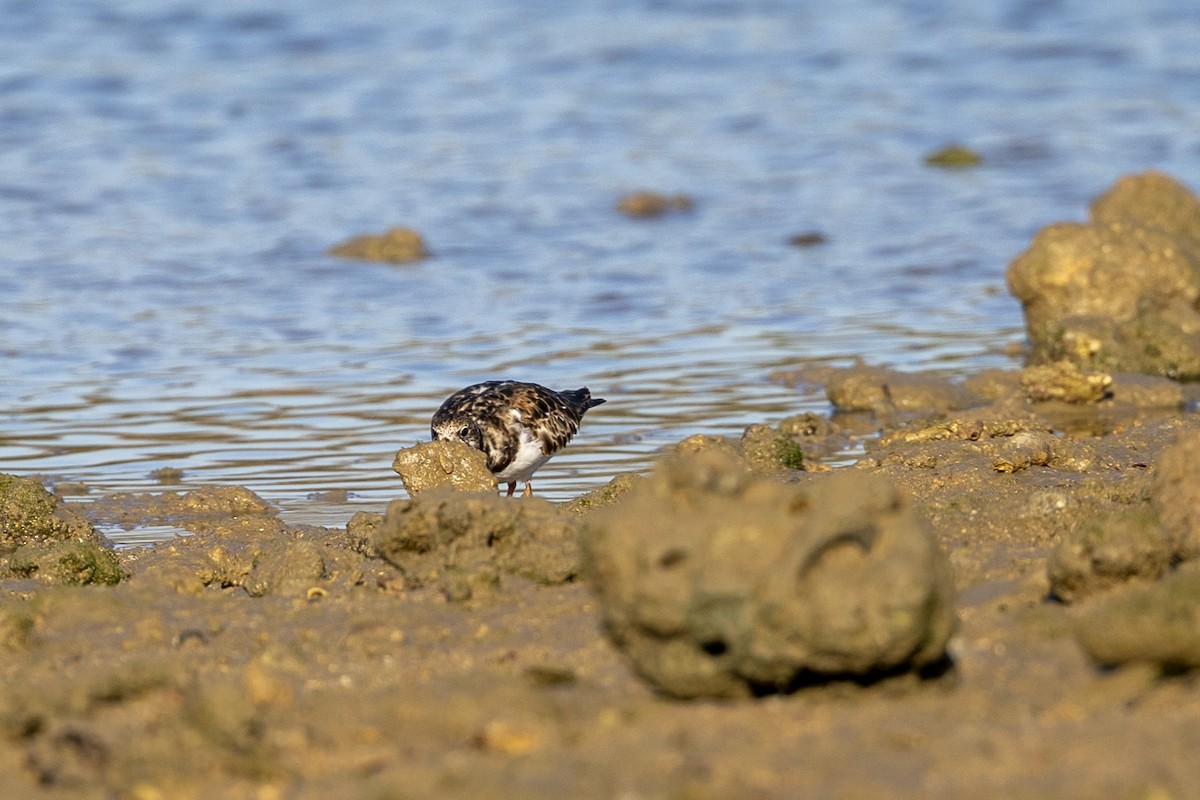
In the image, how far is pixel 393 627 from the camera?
5.23 m

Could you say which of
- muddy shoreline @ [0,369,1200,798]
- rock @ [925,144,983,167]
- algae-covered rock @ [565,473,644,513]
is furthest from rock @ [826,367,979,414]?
rock @ [925,144,983,167]

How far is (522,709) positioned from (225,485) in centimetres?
450

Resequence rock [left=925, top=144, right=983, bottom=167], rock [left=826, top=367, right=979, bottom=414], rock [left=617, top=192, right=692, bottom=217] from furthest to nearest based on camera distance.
A: rock [left=925, top=144, right=983, bottom=167] < rock [left=617, top=192, right=692, bottom=217] < rock [left=826, top=367, right=979, bottom=414]

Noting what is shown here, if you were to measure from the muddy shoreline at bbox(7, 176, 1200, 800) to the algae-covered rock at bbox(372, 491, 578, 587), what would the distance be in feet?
0.04

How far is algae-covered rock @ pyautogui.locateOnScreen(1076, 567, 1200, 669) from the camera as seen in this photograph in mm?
4051

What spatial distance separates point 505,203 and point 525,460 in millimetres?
9040

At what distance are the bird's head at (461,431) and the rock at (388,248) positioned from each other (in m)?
6.75

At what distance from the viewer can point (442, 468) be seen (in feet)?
24.7

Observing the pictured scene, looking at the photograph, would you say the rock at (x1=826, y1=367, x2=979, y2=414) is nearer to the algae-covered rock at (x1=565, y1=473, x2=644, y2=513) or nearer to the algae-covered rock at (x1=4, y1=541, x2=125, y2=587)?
the algae-covered rock at (x1=565, y1=473, x2=644, y2=513)

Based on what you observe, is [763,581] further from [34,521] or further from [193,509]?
[193,509]

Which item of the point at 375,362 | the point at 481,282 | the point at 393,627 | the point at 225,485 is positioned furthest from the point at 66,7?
the point at 393,627

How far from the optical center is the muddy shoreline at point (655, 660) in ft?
12.4

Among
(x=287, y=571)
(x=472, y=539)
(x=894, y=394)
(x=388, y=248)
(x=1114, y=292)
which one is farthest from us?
(x=388, y=248)

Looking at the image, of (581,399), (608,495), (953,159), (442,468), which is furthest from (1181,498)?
(953,159)
